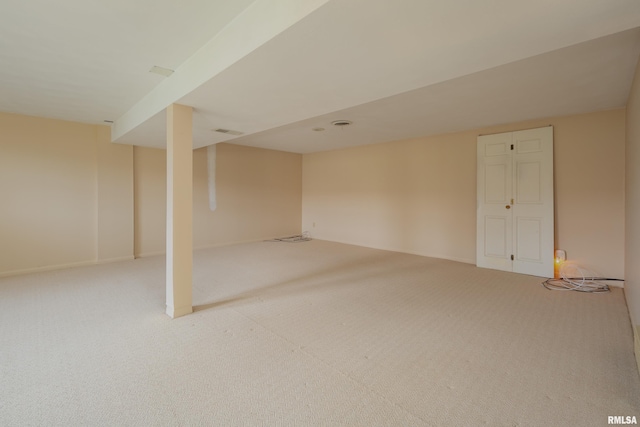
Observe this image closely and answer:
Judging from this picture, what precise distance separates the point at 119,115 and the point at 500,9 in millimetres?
4927

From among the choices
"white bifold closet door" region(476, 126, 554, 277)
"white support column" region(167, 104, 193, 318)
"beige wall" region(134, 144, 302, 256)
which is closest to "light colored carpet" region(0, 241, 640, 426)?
"white support column" region(167, 104, 193, 318)

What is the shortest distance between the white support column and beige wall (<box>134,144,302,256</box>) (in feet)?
10.9

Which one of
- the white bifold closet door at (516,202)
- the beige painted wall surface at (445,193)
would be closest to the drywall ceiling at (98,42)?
the white bifold closet door at (516,202)

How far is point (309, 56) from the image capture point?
1950 mm

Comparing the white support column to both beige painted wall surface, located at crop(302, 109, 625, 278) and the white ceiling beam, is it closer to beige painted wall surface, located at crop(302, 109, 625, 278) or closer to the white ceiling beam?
the white ceiling beam

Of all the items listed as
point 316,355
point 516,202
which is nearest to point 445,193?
point 516,202

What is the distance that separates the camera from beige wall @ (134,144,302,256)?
579 cm

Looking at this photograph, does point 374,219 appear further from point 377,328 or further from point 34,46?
point 34,46

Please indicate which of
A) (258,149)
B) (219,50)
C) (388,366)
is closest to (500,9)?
(219,50)

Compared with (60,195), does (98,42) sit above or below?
above

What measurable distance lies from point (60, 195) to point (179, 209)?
3.35 metres

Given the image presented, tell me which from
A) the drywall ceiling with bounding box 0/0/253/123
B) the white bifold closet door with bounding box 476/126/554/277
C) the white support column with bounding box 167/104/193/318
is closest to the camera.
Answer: the drywall ceiling with bounding box 0/0/253/123

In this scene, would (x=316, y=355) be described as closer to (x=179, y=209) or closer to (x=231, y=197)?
(x=179, y=209)

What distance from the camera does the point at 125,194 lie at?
5.42m
